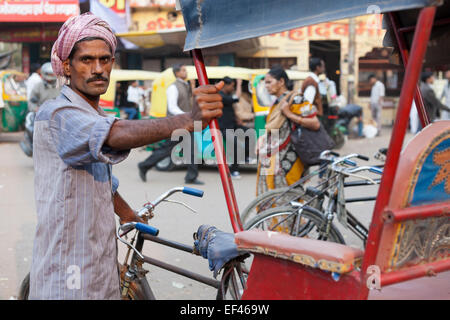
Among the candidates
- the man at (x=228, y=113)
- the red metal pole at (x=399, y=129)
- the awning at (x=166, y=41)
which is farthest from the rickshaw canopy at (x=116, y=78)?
the red metal pole at (x=399, y=129)

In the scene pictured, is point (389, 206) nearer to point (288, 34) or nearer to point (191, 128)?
point (191, 128)

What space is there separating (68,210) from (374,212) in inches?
41.8

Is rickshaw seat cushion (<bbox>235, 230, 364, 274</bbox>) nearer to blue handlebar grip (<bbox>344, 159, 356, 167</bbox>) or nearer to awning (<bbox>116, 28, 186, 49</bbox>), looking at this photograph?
blue handlebar grip (<bbox>344, 159, 356, 167</bbox>)

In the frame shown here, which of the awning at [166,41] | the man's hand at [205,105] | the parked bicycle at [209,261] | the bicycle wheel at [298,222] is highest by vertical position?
the awning at [166,41]

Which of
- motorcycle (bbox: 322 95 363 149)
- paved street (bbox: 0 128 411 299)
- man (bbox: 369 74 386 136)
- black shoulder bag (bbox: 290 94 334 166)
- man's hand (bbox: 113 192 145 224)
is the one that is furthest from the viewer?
man (bbox: 369 74 386 136)

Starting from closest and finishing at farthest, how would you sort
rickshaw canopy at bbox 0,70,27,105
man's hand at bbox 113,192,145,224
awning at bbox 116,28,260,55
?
man's hand at bbox 113,192,145,224 → rickshaw canopy at bbox 0,70,27,105 → awning at bbox 116,28,260,55

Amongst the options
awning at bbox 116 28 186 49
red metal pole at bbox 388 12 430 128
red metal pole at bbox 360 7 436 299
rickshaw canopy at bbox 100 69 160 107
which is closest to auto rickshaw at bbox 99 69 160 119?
rickshaw canopy at bbox 100 69 160 107

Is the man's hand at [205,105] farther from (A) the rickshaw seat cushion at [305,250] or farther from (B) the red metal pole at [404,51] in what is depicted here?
(B) the red metal pole at [404,51]

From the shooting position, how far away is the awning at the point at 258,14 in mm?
1690

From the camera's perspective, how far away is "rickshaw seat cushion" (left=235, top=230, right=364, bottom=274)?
1.67 metres

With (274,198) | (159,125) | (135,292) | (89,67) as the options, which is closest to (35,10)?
(274,198)

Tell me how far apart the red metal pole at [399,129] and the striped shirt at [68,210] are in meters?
0.87

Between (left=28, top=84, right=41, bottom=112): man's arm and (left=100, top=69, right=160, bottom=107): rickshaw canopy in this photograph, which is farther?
(left=100, top=69, right=160, bottom=107): rickshaw canopy

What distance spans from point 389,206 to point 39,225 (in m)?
1.24
